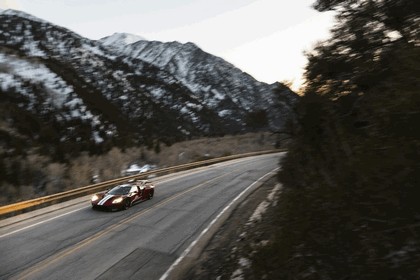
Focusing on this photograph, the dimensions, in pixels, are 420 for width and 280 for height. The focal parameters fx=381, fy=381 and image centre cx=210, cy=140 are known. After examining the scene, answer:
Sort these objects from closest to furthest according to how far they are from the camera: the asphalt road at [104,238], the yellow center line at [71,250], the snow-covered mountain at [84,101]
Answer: the yellow center line at [71,250] < the asphalt road at [104,238] < the snow-covered mountain at [84,101]

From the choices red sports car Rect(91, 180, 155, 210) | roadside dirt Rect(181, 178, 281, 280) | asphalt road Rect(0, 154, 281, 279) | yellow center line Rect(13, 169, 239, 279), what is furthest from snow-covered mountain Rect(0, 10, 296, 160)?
roadside dirt Rect(181, 178, 281, 280)

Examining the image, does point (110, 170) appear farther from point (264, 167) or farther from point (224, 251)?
point (224, 251)

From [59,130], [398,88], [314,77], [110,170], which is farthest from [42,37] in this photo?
[398,88]

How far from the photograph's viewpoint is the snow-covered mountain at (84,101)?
4128 centimetres

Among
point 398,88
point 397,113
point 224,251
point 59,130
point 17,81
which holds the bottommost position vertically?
point 224,251

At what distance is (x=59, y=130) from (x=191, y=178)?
25.1m

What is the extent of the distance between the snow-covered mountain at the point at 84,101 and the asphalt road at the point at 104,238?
49.8 feet

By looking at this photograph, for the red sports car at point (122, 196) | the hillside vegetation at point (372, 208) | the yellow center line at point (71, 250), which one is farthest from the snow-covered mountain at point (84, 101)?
the hillside vegetation at point (372, 208)

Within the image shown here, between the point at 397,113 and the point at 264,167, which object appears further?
the point at 264,167

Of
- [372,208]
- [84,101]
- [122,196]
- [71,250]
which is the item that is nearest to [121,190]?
[122,196]

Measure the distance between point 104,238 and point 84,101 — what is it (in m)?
51.5

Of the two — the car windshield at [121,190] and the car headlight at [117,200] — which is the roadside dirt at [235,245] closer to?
the car headlight at [117,200]

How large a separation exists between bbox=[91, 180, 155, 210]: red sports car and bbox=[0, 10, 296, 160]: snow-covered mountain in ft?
44.4

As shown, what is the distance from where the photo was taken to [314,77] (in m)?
14.0
